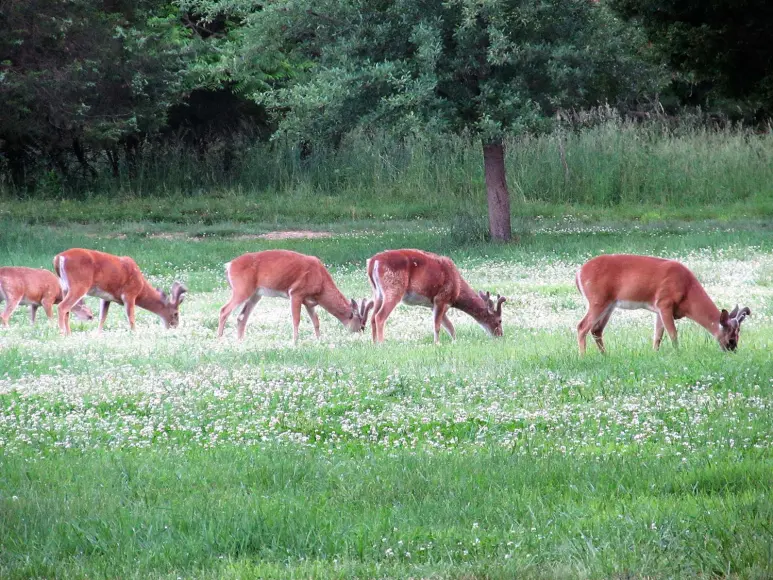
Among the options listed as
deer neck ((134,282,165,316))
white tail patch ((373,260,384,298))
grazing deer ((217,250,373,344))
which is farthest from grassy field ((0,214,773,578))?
deer neck ((134,282,165,316))

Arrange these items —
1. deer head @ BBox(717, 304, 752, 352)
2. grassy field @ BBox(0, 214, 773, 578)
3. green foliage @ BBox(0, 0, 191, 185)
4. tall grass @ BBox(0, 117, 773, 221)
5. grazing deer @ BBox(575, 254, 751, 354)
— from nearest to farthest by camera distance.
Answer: grassy field @ BBox(0, 214, 773, 578)
deer head @ BBox(717, 304, 752, 352)
grazing deer @ BBox(575, 254, 751, 354)
green foliage @ BBox(0, 0, 191, 185)
tall grass @ BBox(0, 117, 773, 221)

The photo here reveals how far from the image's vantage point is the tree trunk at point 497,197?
2494cm

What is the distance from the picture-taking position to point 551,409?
8383 millimetres

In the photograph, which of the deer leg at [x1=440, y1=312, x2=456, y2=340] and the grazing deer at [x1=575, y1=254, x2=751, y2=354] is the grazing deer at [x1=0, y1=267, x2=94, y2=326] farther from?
the grazing deer at [x1=575, y1=254, x2=751, y2=354]

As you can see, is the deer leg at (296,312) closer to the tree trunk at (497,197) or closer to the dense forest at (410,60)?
the dense forest at (410,60)

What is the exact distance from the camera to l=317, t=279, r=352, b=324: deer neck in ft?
47.0

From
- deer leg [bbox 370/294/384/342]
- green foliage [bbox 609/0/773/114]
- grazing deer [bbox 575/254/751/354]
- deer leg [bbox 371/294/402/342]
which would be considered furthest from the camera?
green foliage [bbox 609/0/773/114]

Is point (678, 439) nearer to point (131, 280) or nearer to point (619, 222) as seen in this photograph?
point (131, 280)

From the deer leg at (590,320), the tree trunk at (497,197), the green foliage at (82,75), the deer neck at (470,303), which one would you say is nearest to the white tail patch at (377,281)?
the deer neck at (470,303)

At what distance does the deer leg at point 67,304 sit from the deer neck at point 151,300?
3.08 feet

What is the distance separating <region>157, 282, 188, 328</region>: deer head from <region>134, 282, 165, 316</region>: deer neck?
0.04 metres

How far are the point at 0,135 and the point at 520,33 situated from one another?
17390 mm

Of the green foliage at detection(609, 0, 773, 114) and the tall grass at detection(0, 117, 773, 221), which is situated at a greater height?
the green foliage at detection(609, 0, 773, 114)

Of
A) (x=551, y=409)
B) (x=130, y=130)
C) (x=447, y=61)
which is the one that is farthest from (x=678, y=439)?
(x=130, y=130)
